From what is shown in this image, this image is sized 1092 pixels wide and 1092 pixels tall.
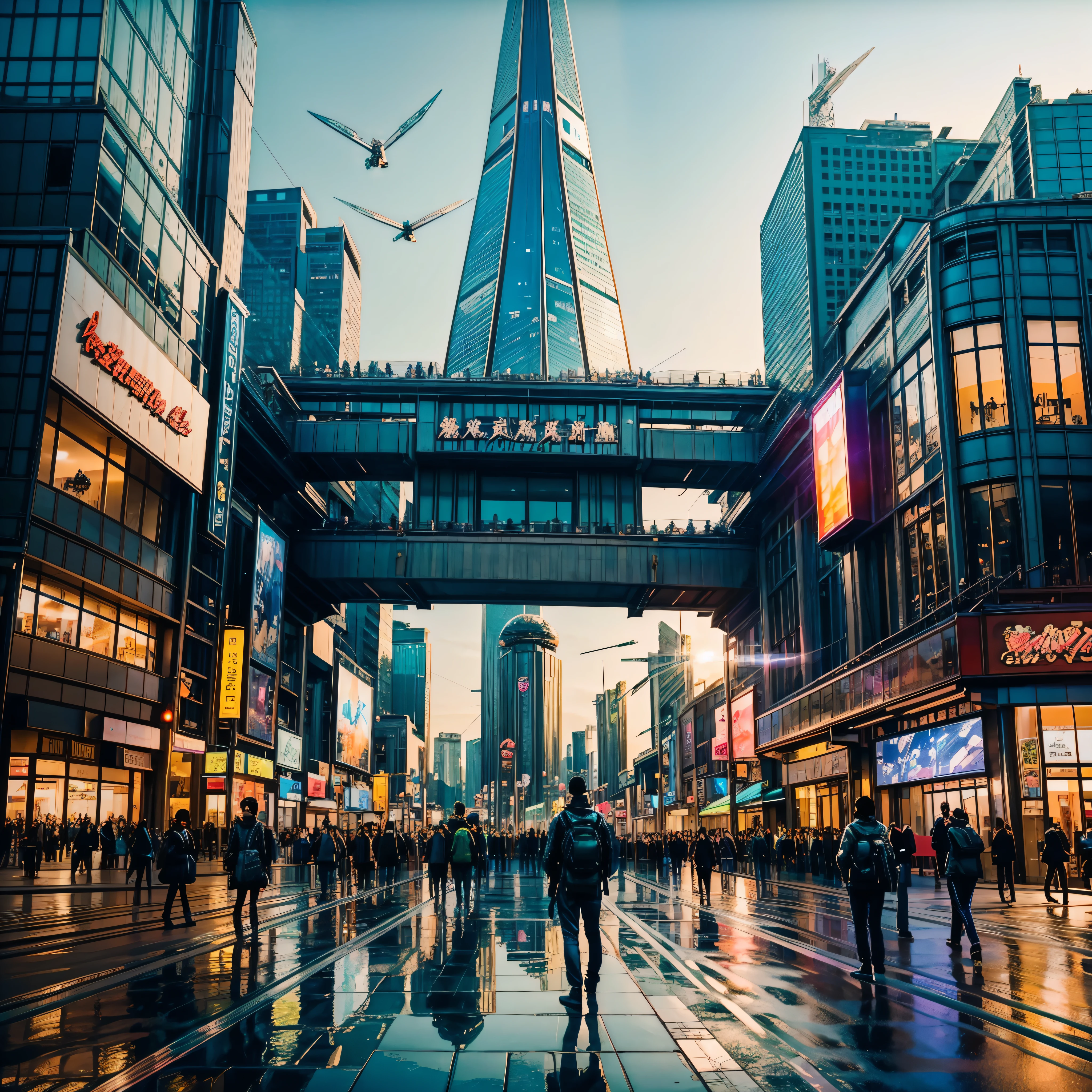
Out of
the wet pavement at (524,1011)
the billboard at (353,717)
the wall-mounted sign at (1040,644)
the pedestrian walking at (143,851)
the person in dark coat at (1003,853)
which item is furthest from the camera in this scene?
the billboard at (353,717)

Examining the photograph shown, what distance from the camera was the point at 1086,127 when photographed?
10531 cm

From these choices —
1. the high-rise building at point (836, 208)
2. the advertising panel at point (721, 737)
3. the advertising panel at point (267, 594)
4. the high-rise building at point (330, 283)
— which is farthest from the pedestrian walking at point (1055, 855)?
the high-rise building at point (330, 283)

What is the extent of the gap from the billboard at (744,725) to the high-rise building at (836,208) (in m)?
103

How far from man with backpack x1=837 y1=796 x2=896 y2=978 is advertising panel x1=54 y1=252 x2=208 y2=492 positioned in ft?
89.5

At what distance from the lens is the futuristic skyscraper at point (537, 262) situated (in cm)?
17100

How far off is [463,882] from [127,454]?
22.7 meters

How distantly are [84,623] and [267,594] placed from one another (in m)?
19.7

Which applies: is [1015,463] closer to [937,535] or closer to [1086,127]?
[937,535]

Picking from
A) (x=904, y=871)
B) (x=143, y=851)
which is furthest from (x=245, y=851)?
(x=143, y=851)

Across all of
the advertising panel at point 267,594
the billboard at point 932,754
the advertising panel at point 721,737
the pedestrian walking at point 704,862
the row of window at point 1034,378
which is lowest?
the pedestrian walking at point 704,862

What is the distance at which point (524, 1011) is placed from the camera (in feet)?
28.1

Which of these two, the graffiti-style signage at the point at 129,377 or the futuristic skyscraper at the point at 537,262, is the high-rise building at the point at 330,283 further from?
the graffiti-style signage at the point at 129,377

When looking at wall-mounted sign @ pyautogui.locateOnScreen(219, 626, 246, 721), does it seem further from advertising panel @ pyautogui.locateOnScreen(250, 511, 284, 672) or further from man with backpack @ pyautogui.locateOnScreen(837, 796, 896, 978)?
man with backpack @ pyautogui.locateOnScreen(837, 796, 896, 978)

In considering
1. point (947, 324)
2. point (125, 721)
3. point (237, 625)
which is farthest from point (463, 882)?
point (237, 625)
